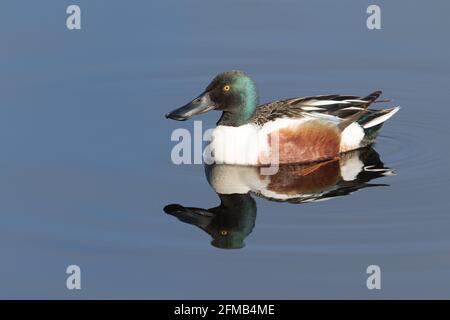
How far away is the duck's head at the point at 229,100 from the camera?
13.3 metres

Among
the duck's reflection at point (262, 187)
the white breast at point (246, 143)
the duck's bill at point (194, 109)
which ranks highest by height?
the duck's bill at point (194, 109)

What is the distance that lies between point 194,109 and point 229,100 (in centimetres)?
40

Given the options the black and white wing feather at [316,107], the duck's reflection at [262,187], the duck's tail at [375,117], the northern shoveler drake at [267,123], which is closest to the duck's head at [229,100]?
the northern shoveler drake at [267,123]

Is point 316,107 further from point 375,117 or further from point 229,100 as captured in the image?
point 229,100

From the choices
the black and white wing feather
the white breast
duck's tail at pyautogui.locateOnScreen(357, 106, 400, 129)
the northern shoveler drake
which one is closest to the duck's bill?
the northern shoveler drake

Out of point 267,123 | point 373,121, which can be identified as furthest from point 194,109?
point 373,121


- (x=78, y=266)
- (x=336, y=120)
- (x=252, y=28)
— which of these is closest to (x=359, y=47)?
(x=252, y=28)

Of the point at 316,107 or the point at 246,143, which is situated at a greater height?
the point at 316,107

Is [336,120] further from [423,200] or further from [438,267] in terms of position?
[438,267]

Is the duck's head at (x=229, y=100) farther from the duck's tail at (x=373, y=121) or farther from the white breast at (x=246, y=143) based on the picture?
the duck's tail at (x=373, y=121)

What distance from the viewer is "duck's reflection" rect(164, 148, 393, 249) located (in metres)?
11.5

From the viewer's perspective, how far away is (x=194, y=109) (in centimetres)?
1330

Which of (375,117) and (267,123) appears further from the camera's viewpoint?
(375,117)

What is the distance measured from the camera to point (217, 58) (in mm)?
15930
